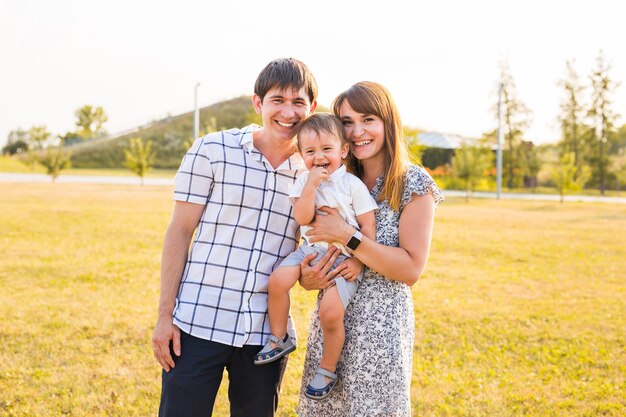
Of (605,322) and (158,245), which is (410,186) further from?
(158,245)

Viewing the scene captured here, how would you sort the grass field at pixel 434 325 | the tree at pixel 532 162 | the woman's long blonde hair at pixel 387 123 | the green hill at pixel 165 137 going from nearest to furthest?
the woman's long blonde hair at pixel 387 123 → the grass field at pixel 434 325 → the tree at pixel 532 162 → the green hill at pixel 165 137

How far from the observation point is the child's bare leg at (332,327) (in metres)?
2.67

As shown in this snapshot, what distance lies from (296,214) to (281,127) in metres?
0.41

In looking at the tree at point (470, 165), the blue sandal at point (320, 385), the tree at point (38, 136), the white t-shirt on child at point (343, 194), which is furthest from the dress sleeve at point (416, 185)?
the tree at point (38, 136)

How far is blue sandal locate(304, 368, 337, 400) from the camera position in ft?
9.04

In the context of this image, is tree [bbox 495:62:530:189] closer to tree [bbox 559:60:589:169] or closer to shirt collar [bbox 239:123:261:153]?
tree [bbox 559:60:589:169]

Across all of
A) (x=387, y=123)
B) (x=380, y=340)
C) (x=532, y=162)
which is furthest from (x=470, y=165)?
(x=380, y=340)

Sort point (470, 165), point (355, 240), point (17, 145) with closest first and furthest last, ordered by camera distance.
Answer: point (355, 240)
point (470, 165)
point (17, 145)

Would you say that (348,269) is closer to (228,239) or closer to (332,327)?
(332,327)

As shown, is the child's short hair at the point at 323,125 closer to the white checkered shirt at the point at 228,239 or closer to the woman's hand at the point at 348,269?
the white checkered shirt at the point at 228,239

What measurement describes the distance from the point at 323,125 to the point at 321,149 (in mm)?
104

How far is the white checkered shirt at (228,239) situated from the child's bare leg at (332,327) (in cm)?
30

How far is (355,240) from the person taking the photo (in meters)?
2.59

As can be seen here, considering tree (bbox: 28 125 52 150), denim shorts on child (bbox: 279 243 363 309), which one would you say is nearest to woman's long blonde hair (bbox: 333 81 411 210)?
denim shorts on child (bbox: 279 243 363 309)
